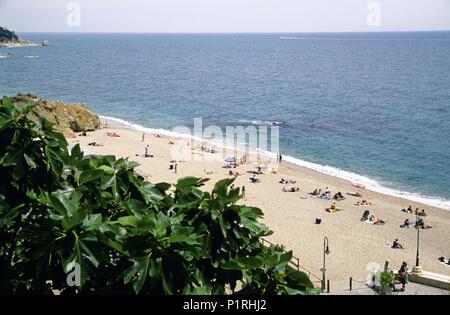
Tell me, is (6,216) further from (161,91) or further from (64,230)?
(161,91)

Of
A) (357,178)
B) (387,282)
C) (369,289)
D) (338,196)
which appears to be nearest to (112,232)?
(387,282)

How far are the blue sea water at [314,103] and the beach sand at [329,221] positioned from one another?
12.2 feet

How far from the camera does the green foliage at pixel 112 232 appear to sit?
4.32 m

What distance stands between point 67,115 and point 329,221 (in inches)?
1224

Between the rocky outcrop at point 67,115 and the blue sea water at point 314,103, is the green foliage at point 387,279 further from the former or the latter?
the rocky outcrop at point 67,115

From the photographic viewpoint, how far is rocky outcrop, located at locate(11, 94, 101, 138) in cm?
4912

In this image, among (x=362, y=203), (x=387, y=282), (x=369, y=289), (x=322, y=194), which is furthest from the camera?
(x=322, y=194)

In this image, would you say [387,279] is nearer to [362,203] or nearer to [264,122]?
[362,203]

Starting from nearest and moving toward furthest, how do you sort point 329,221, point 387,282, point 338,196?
point 387,282, point 329,221, point 338,196

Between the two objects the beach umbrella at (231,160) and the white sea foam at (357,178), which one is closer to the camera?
the white sea foam at (357,178)

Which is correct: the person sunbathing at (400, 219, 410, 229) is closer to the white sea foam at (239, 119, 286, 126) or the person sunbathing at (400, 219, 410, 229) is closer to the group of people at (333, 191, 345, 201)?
the group of people at (333, 191, 345, 201)

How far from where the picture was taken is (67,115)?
5206cm

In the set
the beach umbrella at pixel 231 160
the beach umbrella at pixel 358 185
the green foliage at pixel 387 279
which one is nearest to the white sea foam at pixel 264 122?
the beach umbrella at pixel 231 160
